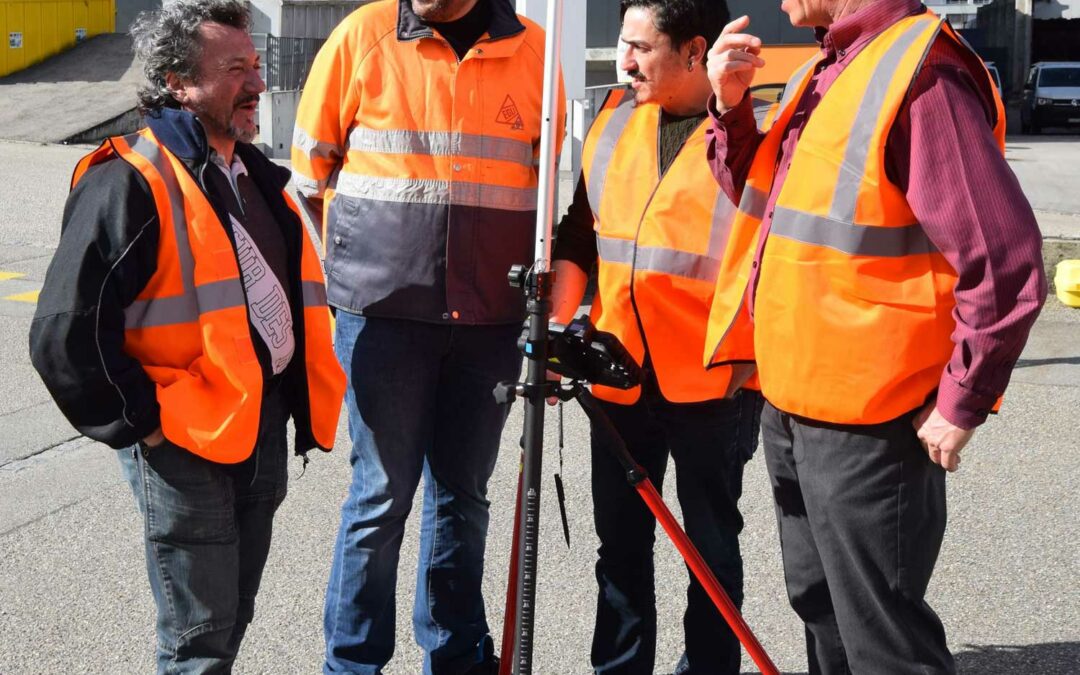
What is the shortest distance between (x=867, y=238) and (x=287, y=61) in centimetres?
1916

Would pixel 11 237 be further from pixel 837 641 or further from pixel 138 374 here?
pixel 837 641

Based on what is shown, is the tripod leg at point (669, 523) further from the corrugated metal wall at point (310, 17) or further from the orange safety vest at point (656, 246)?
the corrugated metal wall at point (310, 17)

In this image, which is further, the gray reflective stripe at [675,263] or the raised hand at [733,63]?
the gray reflective stripe at [675,263]

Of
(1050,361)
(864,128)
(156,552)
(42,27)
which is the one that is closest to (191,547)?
(156,552)

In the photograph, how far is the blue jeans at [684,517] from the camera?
127 inches

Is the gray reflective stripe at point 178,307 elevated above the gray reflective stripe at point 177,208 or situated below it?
below

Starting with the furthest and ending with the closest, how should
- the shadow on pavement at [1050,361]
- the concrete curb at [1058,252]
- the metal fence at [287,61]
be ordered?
the metal fence at [287,61] → the concrete curb at [1058,252] → the shadow on pavement at [1050,361]

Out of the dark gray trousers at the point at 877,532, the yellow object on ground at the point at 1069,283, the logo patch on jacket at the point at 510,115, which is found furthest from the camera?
the yellow object on ground at the point at 1069,283

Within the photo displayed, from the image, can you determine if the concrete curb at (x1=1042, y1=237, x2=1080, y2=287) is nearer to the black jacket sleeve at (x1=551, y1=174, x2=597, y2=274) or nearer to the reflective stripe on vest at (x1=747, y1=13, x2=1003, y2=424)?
the black jacket sleeve at (x1=551, y1=174, x2=597, y2=274)

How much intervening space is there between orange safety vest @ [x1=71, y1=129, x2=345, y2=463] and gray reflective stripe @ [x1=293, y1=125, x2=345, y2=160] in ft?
2.30

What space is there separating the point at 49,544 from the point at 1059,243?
6833mm

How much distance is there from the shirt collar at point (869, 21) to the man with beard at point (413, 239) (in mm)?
1031

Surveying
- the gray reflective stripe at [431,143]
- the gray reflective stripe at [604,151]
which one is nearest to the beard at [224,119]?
the gray reflective stripe at [431,143]

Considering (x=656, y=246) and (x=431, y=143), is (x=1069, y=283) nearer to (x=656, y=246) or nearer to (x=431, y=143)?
(x=656, y=246)
